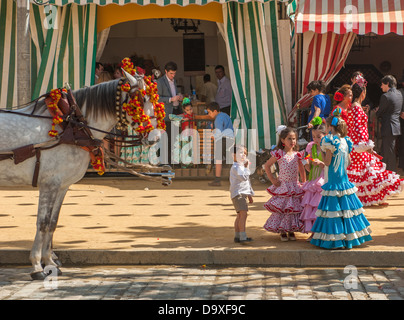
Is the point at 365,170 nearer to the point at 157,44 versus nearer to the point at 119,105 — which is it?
the point at 119,105

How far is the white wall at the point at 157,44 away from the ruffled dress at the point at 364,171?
924 cm

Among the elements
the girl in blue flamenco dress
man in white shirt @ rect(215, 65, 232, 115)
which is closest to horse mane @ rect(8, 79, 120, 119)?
the girl in blue flamenco dress

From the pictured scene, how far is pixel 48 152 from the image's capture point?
8109 millimetres

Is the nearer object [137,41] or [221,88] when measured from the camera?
[221,88]

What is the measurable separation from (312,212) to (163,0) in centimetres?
681

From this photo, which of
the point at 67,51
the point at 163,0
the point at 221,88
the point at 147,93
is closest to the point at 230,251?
the point at 147,93

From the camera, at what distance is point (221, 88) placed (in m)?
18.0

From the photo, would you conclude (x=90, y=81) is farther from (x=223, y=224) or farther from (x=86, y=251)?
(x=86, y=251)

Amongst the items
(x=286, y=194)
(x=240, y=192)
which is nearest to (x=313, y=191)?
(x=286, y=194)

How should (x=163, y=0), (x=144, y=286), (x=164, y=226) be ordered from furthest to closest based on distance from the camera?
(x=163, y=0), (x=164, y=226), (x=144, y=286)

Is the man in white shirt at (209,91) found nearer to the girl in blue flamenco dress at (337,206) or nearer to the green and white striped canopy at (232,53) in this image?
the green and white striped canopy at (232,53)

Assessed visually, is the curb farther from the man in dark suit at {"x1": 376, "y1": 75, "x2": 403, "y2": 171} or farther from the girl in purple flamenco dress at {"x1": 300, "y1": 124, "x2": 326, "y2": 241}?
the man in dark suit at {"x1": 376, "y1": 75, "x2": 403, "y2": 171}

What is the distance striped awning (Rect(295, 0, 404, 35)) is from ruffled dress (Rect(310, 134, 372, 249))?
21.2ft

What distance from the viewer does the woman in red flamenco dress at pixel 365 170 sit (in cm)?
1224
